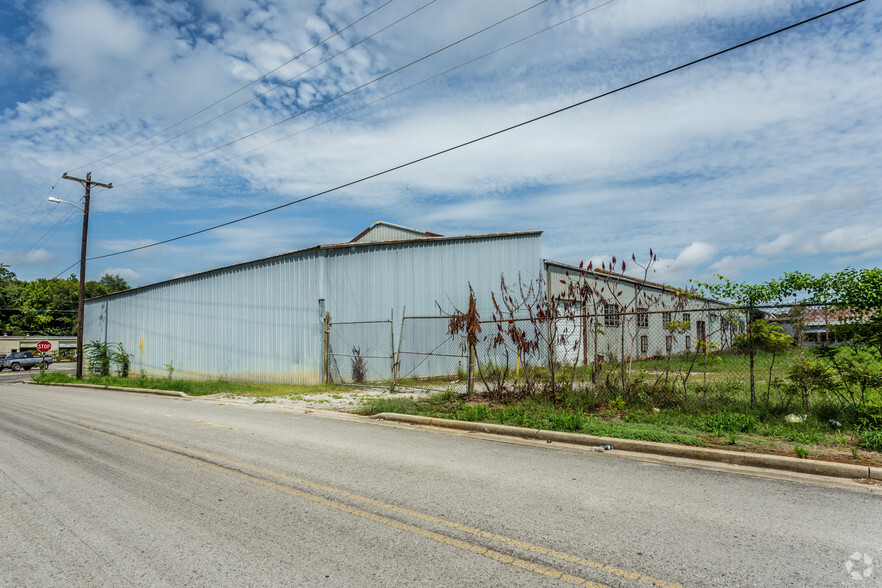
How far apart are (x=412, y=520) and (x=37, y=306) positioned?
9606cm

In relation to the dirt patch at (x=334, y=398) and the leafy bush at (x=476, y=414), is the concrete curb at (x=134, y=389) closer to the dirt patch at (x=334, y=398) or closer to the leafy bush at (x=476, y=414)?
the dirt patch at (x=334, y=398)

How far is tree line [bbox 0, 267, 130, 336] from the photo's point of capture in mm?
75438

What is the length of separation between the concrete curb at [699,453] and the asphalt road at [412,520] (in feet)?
2.00

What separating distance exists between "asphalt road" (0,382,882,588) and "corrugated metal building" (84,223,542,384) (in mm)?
12748

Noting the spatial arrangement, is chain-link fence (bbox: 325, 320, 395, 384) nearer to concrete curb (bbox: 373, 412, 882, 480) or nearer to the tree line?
concrete curb (bbox: 373, 412, 882, 480)

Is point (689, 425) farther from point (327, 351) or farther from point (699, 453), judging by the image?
point (327, 351)

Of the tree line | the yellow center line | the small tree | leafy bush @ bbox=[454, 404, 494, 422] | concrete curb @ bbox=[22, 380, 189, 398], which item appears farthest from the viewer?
the tree line

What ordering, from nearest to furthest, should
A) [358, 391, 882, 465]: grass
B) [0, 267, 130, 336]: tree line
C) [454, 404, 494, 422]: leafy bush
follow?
[358, 391, 882, 465]: grass → [454, 404, 494, 422]: leafy bush → [0, 267, 130, 336]: tree line

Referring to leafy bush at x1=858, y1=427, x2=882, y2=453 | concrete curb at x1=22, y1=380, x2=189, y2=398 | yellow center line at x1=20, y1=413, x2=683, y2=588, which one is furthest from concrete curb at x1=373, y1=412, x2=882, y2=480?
concrete curb at x1=22, y1=380, x2=189, y2=398

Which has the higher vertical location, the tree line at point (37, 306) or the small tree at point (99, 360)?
the tree line at point (37, 306)

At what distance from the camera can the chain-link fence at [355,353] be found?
20.5m

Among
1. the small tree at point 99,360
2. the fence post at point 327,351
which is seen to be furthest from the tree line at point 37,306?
the fence post at point 327,351

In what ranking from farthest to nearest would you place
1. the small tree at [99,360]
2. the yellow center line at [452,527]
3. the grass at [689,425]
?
the small tree at [99,360], the grass at [689,425], the yellow center line at [452,527]

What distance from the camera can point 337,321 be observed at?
20.8 meters
